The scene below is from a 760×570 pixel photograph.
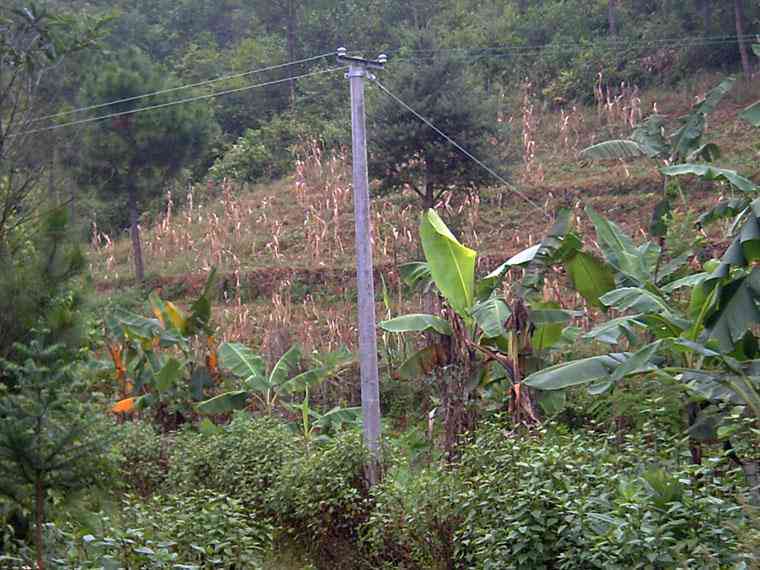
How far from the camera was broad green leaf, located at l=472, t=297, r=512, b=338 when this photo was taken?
10.9 metres

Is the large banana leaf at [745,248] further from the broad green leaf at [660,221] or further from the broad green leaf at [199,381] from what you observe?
the broad green leaf at [199,381]

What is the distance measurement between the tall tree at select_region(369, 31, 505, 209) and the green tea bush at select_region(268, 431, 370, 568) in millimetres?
11476

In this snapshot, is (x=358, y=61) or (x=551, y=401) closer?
(x=358, y=61)

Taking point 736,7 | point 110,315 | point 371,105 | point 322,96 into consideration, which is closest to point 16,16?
point 110,315

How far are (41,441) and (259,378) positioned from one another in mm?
9220

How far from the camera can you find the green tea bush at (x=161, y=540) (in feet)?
17.9

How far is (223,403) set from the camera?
14.8 metres

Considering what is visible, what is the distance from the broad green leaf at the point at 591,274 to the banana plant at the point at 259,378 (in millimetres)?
4756

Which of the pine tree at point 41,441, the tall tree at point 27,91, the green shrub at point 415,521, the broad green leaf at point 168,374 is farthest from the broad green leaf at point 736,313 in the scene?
the broad green leaf at point 168,374

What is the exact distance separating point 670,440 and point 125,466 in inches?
310

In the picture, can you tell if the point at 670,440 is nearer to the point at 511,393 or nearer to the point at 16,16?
the point at 511,393

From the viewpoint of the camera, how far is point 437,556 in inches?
312

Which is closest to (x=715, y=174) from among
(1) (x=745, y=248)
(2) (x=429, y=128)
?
(1) (x=745, y=248)

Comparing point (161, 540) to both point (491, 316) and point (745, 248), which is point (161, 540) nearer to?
point (745, 248)
